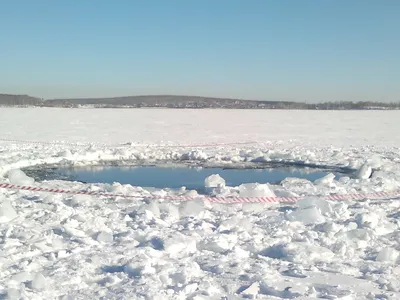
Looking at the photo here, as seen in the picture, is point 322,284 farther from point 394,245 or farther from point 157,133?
point 157,133

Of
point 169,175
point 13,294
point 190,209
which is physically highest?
point 190,209

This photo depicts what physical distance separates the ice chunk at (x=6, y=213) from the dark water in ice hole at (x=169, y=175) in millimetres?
3848

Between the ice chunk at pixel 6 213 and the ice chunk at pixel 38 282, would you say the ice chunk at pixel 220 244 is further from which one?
the ice chunk at pixel 6 213

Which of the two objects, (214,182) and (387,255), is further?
(214,182)

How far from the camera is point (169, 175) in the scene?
11133 mm

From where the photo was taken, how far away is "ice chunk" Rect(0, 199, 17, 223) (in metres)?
5.97

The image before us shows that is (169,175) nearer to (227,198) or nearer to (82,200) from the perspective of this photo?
(227,198)

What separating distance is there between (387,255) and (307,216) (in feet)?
4.69

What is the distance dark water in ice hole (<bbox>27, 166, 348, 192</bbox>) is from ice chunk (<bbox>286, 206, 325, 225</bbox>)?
3481mm

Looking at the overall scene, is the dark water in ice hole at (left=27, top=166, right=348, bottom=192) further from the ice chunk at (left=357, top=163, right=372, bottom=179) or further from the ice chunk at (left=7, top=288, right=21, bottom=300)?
the ice chunk at (left=7, top=288, right=21, bottom=300)

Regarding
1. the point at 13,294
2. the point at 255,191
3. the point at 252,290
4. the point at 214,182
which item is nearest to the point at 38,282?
the point at 13,294

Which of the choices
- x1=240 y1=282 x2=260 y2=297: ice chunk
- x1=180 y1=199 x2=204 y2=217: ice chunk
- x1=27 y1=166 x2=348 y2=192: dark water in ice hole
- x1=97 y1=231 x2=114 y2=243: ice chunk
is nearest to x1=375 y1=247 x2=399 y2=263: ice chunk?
x1=240 y1=282 x2=260 y2=297: ice chunk

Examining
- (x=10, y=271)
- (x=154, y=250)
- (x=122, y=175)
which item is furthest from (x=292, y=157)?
(x=10, y=271)

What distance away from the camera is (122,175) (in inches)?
439
